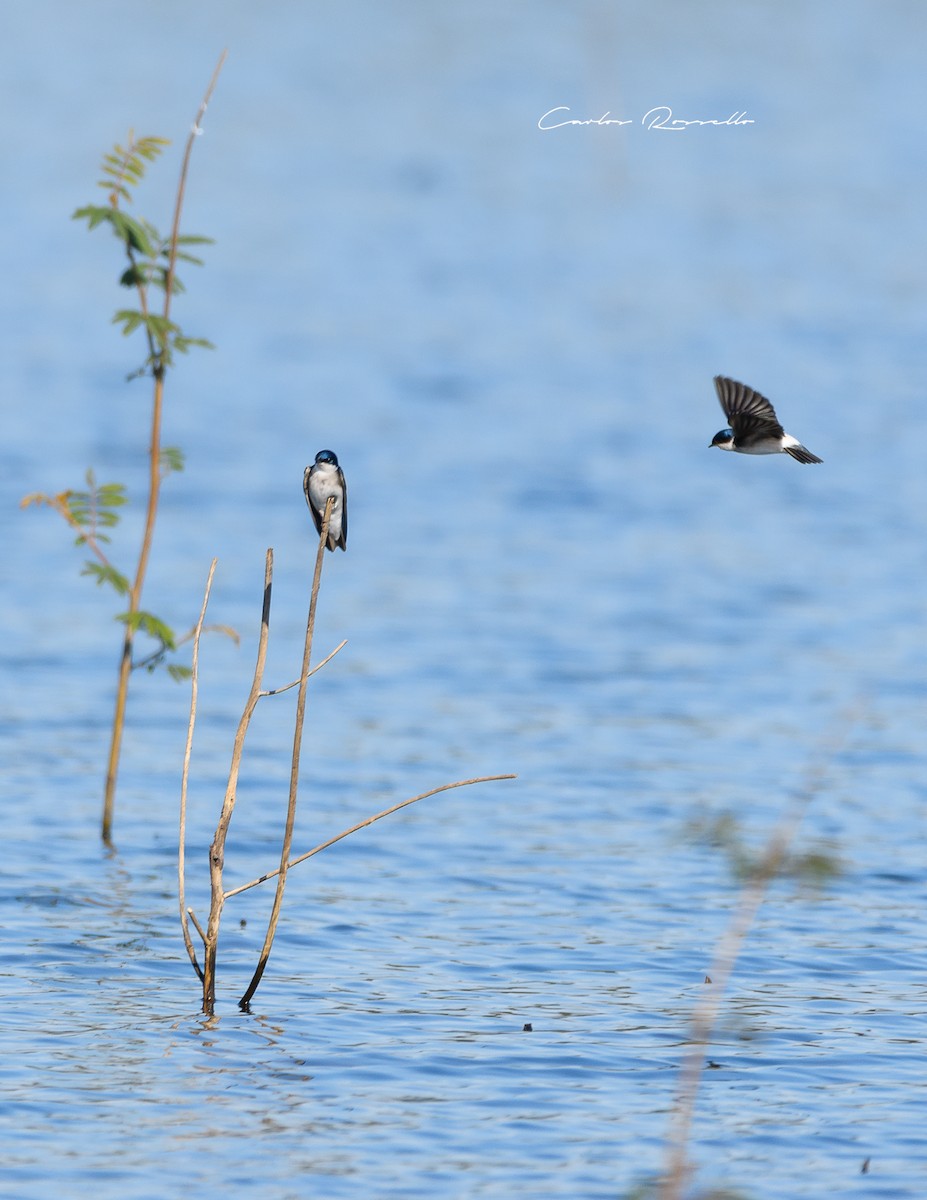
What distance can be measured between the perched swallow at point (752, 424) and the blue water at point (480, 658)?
226 centimetres

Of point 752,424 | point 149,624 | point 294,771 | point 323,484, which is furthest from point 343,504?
point 752,424

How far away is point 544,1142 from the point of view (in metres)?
8.07

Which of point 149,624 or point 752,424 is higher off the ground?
point 752,424

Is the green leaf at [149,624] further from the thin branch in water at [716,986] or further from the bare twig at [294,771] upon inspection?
the thin branch in water at [716,986]

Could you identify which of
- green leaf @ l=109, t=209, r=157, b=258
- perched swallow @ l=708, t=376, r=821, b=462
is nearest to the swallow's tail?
perched swallow @ l=708, t=376, r=821, b=462

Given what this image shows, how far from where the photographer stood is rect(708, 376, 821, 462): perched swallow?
7523 millimetres

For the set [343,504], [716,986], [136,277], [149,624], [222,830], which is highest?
[136,277]

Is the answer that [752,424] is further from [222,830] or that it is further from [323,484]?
[222,830]

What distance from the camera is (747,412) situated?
757 centimetres

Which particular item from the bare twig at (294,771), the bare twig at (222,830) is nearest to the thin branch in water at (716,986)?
the bare twig at (294,771)

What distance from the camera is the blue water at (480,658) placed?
27.9 feet

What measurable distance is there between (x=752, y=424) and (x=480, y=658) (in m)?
10.2

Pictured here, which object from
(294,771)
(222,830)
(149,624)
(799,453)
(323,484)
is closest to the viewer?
(799,453)

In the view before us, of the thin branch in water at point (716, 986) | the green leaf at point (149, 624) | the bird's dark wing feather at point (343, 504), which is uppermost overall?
the bird's dark wing feather at point (343, 504)
